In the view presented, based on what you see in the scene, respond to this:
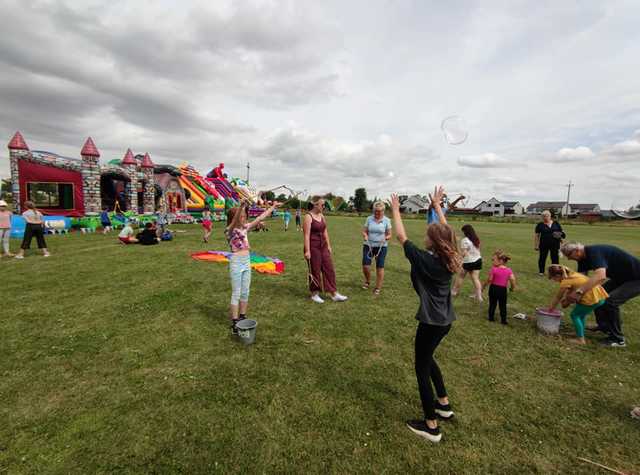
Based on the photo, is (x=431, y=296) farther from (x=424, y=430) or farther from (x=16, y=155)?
(x=16, y=155)

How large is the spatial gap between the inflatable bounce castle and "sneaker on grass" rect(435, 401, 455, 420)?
76.9 feet


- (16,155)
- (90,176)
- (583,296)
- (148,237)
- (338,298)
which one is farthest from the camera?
(90,176)

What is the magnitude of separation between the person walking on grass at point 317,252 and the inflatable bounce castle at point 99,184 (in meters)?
19.6

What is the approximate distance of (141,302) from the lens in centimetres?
638

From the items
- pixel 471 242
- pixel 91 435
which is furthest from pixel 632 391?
pixel 91 435

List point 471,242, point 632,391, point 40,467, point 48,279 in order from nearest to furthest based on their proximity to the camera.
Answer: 1. point 40,467
2. point 632,391
3. point 471,242
4. point 48,279

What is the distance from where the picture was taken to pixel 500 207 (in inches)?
3720

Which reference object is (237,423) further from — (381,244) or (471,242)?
(471,242)

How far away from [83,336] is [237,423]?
3468 mm

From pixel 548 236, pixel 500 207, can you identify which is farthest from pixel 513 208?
pixel 548 236

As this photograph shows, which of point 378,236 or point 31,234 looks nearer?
point 378,236

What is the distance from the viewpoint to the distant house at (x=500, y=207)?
94.1m

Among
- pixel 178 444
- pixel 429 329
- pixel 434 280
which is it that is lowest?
pixel 178 444

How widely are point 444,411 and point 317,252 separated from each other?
4.09 meters
